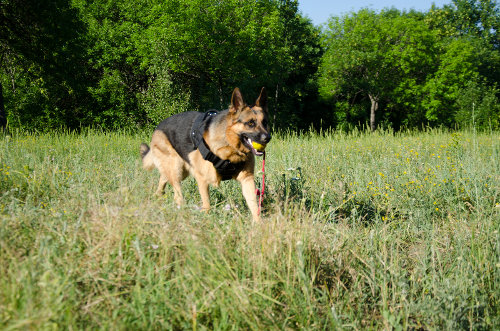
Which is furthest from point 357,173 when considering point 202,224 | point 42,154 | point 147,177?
point 42,154

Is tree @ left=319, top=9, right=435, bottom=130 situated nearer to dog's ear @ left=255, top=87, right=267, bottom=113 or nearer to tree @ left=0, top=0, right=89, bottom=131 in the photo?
tree @ left=0, top=0, right=89, bottom=131

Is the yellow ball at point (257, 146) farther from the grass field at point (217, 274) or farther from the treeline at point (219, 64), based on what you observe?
the treeline at point (219, 64)

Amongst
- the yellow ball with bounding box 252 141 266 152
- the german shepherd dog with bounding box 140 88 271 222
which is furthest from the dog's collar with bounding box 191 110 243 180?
the yellow ball with bounding box 252 141 266 152

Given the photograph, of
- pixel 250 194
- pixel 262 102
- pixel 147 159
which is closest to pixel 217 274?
pixel 250 194

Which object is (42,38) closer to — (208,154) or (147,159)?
(147,159)

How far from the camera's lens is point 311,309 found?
2.05 m

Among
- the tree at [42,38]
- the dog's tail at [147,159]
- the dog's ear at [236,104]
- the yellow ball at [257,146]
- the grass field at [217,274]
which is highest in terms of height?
the tree at [42,38]

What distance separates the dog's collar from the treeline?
11.8 metres

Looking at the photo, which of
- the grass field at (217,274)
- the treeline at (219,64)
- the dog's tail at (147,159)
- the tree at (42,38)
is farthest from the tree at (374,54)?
the grass field at (217,274)

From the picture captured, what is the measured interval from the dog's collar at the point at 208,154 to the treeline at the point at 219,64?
11.8 meters

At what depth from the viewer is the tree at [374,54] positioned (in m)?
31.5

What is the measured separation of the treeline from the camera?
15359 millimetres

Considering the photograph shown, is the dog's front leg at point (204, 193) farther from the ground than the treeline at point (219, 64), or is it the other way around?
the treeline at point (219, 64)

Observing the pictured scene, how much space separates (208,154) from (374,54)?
31138 millimetres
